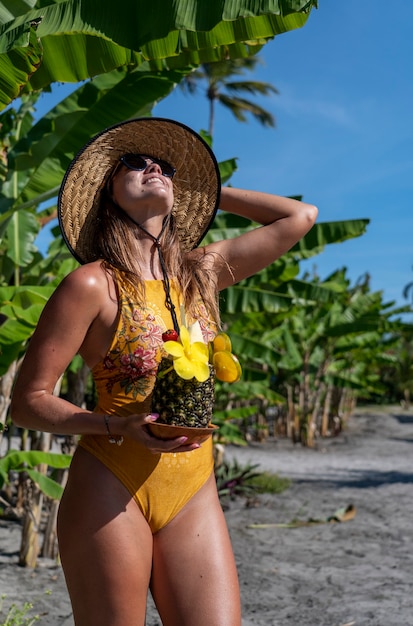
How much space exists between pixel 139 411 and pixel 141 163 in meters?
0.79

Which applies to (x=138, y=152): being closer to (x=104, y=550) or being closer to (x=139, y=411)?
(x=139, y=411)

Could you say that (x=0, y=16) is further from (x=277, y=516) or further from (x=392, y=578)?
(x=277, y=516)

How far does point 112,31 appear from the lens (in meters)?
2.47

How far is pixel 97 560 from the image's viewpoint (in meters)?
1.84

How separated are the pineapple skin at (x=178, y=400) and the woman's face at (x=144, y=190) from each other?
22.7 inches

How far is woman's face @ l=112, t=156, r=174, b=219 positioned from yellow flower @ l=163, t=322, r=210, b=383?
1.68 ft

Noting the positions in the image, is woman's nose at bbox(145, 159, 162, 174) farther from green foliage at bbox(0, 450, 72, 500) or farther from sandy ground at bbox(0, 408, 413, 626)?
green foliage at bbox(0, 450, 72, 500)

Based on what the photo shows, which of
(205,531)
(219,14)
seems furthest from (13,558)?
(219,14)

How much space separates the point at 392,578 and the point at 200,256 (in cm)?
403

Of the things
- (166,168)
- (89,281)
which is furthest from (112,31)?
(89,281)

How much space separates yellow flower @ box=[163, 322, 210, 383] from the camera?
5.66 ft

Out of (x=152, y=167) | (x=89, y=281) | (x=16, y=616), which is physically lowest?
(x=16, y=616)

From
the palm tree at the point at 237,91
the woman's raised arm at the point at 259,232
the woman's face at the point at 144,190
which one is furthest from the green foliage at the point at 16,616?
the palm tree at the point at 237,91

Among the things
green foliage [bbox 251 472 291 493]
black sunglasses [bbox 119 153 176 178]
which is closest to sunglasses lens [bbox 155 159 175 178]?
black sunglasses [bbox 119 153 176 178]
